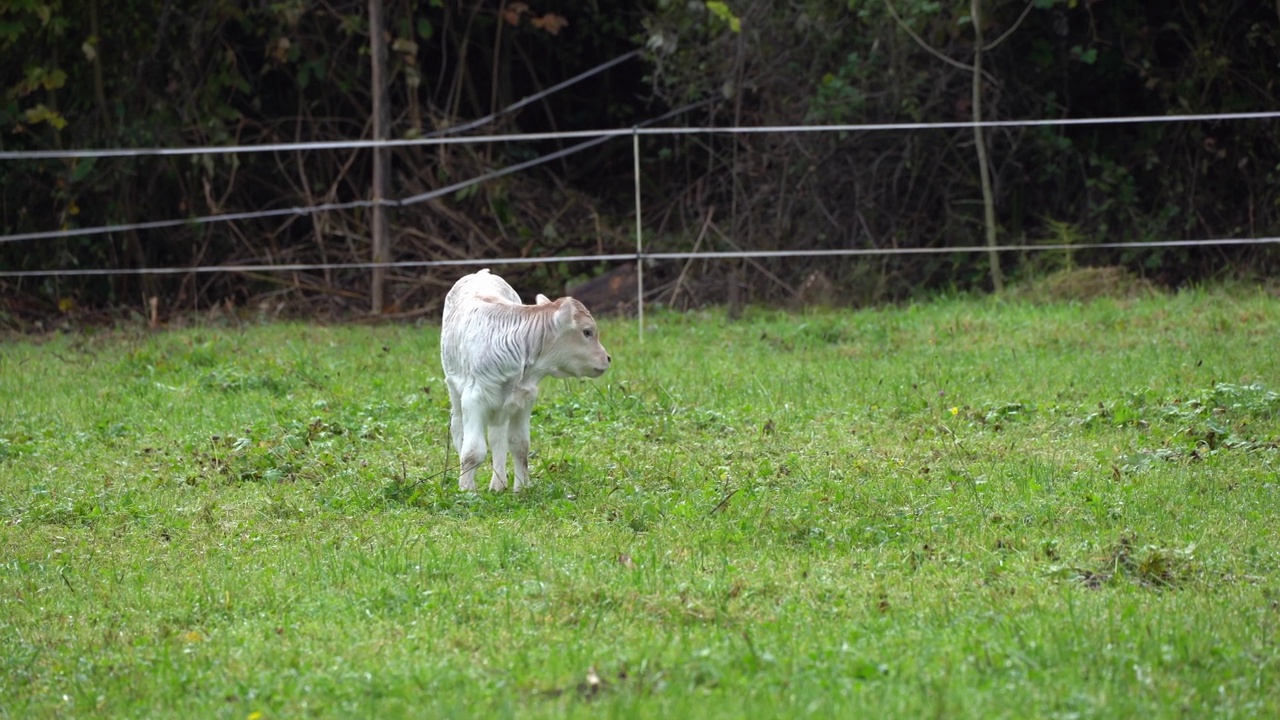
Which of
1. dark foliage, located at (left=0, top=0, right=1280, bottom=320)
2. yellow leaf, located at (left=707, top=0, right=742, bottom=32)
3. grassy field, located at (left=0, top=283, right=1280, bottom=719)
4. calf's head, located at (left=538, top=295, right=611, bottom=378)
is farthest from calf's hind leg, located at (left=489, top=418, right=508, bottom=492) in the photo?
yellow leaf, located at (left=707, top=0, right=742, bottom=32)

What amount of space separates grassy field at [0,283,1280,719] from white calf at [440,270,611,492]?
0.23m

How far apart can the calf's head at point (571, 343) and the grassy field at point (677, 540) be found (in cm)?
54

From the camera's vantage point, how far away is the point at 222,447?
7.70m

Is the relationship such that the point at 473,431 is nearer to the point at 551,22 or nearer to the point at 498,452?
the point at 498,452

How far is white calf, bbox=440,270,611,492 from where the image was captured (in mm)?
6531

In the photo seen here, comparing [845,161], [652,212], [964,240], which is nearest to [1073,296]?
[964,240]

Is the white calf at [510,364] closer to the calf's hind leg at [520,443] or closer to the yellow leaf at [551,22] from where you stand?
the calf's hind leg at [520,443]

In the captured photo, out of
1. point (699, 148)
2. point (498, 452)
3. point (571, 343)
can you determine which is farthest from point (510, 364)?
point (699, 148)

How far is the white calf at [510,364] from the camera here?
21.4 feet

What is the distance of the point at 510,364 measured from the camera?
652cm

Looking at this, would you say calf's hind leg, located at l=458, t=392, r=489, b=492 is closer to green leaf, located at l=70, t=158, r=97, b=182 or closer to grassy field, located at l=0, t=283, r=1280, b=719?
grassy field, located at l=0, t=283, r=1280, b=719

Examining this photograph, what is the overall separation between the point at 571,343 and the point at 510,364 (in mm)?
297

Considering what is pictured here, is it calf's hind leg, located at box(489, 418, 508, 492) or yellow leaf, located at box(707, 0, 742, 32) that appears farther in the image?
yellow leaf, located at box(707, 0, 742, 32)

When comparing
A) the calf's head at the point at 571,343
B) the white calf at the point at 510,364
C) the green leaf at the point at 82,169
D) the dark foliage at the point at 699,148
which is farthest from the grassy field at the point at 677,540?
the green leaf at the point at 82,169
